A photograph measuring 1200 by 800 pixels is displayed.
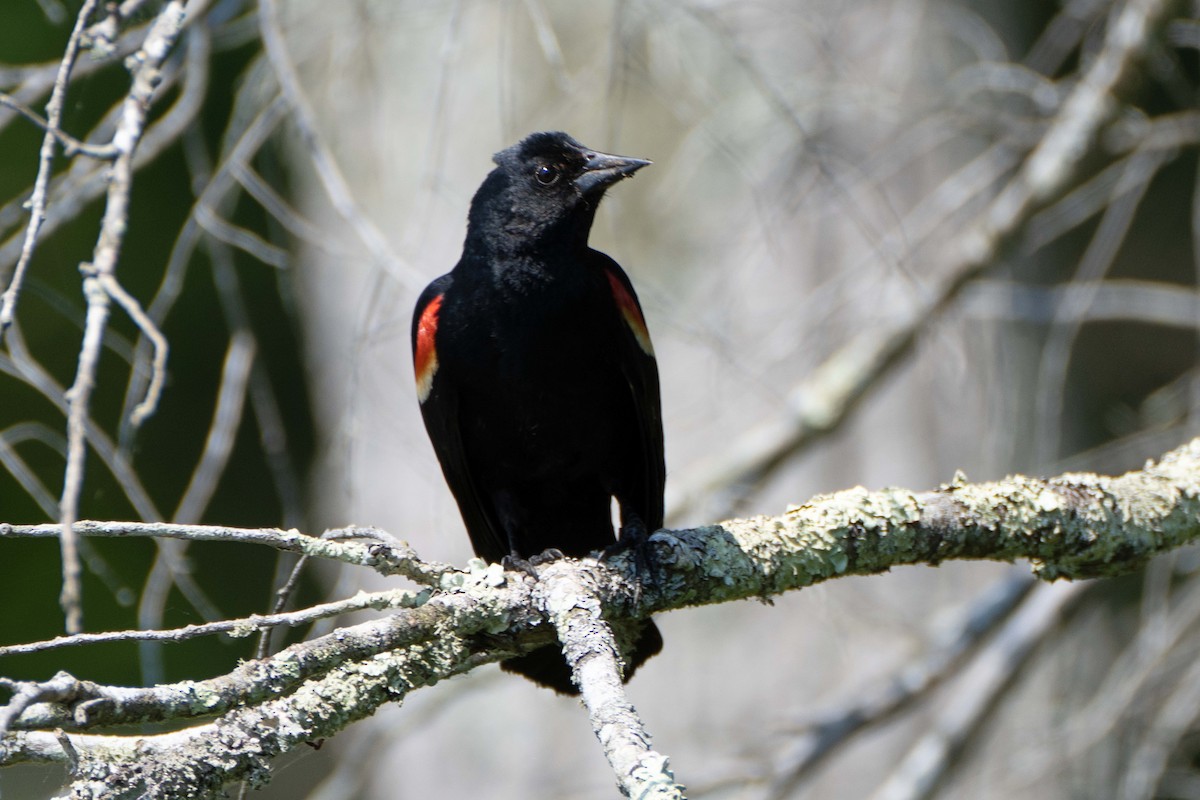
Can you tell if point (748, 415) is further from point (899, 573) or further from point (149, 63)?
Result: point (149, 63)

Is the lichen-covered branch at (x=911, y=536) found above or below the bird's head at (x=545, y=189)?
below

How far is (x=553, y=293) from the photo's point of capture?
2709 millimetres

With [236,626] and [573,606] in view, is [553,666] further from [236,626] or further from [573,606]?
[236,626]

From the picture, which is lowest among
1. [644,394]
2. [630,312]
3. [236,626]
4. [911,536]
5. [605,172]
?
[236,626]

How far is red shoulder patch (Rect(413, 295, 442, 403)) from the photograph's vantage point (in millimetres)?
2816

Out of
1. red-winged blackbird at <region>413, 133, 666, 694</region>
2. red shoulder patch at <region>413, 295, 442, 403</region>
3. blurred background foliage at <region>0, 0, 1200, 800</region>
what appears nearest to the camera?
red-winged blackbird at <region>413, 133, 666, 694</region>

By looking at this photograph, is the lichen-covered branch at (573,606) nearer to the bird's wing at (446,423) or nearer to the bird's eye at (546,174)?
the bird's wing at (446,423)

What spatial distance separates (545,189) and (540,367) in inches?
18.4

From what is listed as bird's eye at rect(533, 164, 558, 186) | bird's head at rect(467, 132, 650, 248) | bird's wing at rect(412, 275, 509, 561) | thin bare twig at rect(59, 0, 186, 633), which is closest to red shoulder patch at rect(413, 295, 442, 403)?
bird's wing at rect(412, 275, 509, 561)

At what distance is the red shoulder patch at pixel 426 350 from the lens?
2816mm

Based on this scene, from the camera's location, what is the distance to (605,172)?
9.16 ft

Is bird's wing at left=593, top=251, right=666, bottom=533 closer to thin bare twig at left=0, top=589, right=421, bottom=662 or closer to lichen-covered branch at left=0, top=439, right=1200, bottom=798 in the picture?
lichen-covered branch at left=0, top=439, right=1200, bottom=798

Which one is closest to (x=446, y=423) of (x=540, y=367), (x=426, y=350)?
(x=426, y=350)

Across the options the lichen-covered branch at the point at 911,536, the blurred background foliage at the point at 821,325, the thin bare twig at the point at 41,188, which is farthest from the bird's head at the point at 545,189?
the thin bare twig at the point at 41,188
